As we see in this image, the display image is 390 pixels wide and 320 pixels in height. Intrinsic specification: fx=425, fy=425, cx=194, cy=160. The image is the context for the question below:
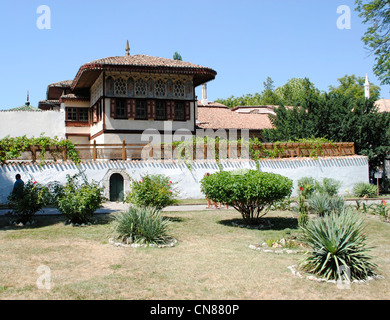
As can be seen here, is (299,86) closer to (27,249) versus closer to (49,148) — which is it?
(49,148)

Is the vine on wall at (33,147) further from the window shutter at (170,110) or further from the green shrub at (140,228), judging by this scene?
the green shrub at (140,228)

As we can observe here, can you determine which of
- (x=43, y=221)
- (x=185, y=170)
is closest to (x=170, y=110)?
(x=185, y=170)

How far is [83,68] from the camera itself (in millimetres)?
23859

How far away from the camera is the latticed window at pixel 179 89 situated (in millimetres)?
25906

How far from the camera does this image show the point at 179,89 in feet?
85.4

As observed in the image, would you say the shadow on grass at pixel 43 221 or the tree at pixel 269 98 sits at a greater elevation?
the tree at pixel 269 98

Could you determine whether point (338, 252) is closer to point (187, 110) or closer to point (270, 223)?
point (270, 223)

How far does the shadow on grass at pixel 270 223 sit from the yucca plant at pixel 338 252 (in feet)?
14.9

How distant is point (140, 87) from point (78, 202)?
1391 centimetres

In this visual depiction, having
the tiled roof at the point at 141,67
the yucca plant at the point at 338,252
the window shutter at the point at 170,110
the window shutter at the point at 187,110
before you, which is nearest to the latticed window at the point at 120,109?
the tiled roof at the point at 141,67

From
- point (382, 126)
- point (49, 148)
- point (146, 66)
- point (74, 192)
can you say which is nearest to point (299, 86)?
point (382, 126)

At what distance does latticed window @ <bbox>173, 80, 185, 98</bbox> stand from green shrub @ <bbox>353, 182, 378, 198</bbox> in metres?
11.4

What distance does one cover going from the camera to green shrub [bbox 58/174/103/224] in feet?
40.9

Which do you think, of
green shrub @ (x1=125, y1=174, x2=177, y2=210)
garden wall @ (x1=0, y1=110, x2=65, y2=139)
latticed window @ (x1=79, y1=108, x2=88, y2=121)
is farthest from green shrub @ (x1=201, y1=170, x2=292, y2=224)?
garden wall @ (x1=0, y1=110, x2=65, y2=139)
